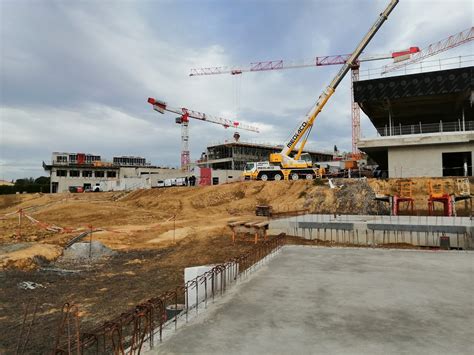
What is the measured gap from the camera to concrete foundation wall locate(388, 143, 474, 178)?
3419 centimetres

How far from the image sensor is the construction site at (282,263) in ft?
20.2

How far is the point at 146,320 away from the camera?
6156 mm

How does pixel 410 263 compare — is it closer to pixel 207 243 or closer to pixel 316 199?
pixel 207 243

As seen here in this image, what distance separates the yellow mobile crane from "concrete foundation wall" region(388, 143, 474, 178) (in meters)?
8.32

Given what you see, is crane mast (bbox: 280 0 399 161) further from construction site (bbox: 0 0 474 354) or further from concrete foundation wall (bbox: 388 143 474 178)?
concrete foundation wall (bbox: 388 143 474 178)

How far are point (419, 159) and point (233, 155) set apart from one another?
205 feet

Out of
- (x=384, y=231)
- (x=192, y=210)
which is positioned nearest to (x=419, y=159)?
(x=384, y=231)

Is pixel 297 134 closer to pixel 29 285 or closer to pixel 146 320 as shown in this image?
pixel 29 285

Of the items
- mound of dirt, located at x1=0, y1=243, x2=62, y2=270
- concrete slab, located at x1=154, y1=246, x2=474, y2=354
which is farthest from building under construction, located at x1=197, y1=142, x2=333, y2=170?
concrete slab, located at x1=154, y1=246, x2=474, y2=354

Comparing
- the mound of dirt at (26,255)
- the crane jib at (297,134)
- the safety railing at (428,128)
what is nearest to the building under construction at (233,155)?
the crane jib at (297,134)

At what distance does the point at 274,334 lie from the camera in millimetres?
6074

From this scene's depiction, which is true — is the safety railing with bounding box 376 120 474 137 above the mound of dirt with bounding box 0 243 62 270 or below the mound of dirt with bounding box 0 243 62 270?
above

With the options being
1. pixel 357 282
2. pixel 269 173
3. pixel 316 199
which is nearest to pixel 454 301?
pixel 357 282

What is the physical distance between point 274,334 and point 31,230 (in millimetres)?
26451
